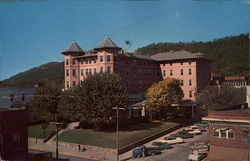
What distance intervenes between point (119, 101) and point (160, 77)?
896 inches

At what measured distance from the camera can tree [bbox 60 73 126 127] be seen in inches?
1188

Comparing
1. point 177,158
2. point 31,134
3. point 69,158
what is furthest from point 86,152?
point 177,158

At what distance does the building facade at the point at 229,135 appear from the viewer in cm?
1552

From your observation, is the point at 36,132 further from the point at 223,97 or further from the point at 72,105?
the point at 223,97

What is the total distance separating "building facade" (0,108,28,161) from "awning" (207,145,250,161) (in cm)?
1222

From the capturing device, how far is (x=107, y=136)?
2905cm

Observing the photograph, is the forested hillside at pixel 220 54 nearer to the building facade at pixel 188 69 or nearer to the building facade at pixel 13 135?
the building facade at pixel 188 69

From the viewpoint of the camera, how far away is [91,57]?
43.9 m

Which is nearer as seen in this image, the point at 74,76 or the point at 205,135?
the point at 205,135

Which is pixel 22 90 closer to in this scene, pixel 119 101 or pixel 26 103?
pixel 26 103

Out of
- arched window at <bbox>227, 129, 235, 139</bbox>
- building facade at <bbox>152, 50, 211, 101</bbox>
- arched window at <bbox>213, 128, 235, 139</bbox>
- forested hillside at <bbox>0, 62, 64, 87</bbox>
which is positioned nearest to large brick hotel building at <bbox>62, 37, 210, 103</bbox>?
building facade at <bbox>152, 50, 211, 101</bbox>

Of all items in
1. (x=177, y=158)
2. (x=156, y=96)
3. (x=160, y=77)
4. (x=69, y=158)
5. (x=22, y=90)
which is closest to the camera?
(x=177, y=158)

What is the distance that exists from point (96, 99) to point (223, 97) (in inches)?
704

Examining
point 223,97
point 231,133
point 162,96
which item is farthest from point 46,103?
point 223,97
